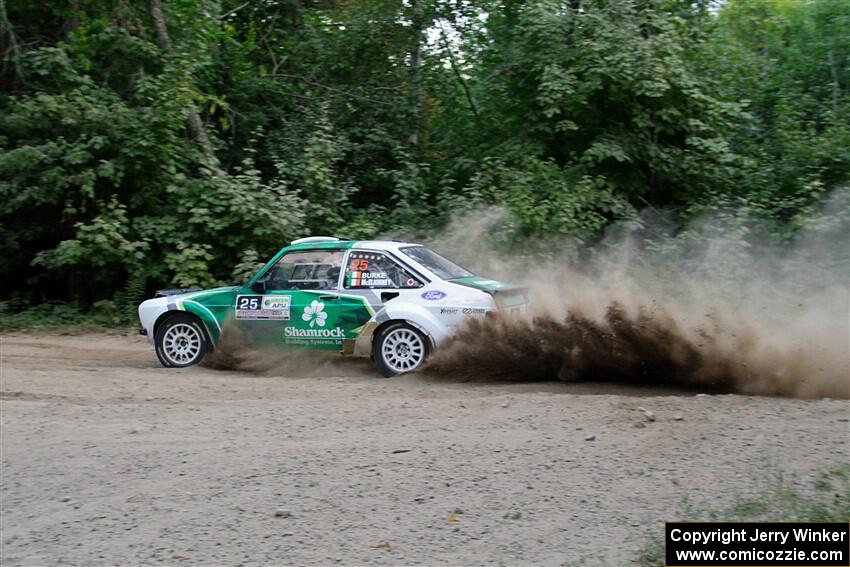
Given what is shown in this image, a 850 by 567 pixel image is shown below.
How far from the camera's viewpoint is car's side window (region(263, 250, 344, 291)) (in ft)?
34.8

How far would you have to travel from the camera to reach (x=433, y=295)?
10.1 metres

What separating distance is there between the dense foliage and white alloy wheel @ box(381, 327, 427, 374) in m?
5.76

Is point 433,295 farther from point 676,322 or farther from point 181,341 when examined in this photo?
point 181,341

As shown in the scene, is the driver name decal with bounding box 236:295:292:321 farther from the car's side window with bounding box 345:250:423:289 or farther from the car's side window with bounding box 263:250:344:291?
the car's side window with bounding box 345:250:423:289

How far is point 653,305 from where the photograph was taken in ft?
33.0

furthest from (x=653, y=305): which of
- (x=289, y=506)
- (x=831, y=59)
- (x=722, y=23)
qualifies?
(x=722, y=23)

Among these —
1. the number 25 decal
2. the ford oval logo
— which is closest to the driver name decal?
the number 25 decal

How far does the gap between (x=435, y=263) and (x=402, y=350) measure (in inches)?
47.7

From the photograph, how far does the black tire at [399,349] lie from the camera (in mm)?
10047

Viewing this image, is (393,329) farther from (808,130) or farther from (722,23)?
(722,23)

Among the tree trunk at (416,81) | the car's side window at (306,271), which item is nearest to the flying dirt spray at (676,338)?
the car's side window at (306,271)

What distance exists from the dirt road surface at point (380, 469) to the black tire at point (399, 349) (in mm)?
836

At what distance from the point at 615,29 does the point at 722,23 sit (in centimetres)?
567

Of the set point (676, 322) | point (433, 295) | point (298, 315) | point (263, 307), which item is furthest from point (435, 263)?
point (676, 322)
